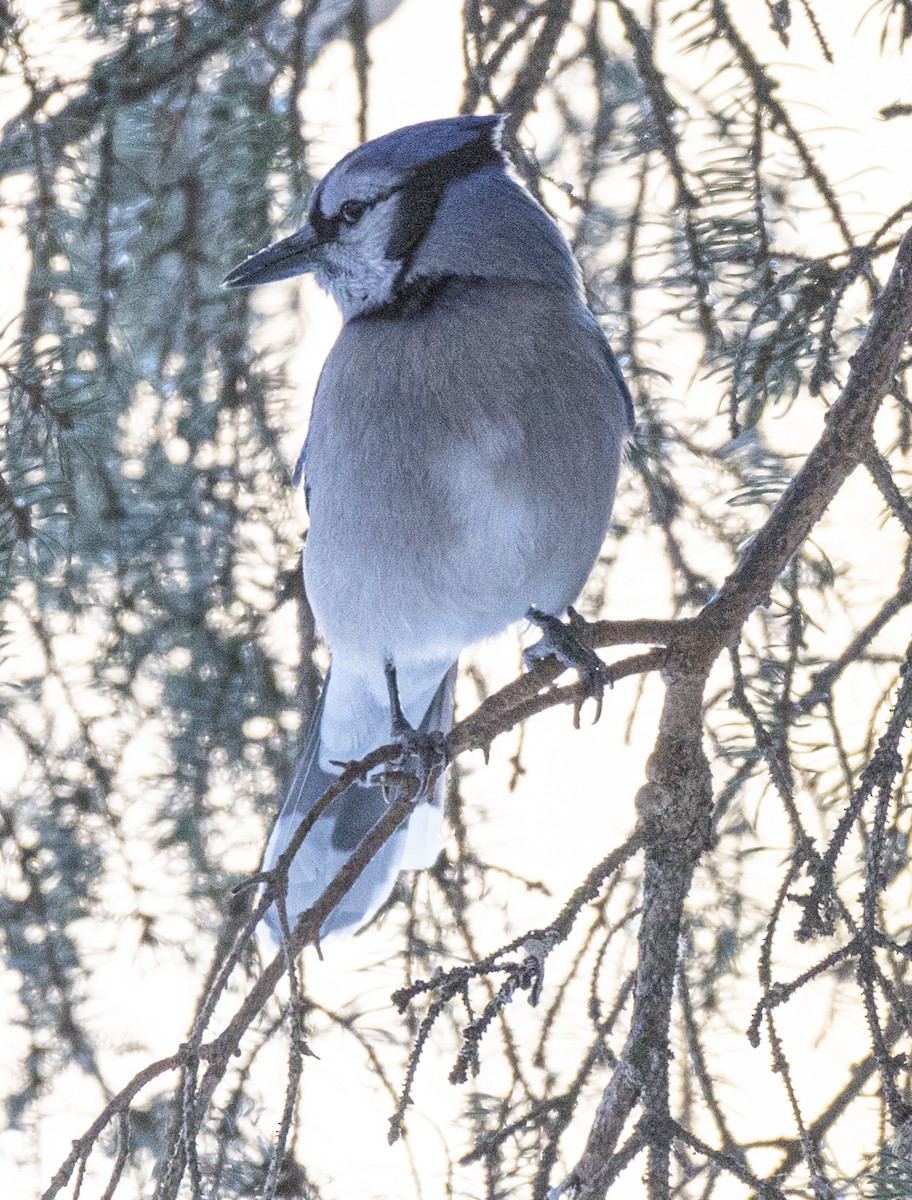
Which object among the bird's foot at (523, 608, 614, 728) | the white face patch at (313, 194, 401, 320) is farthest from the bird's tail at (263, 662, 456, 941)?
the white face patch at (313, 194, 401, 320)

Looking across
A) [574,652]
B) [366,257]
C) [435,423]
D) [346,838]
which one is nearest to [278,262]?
[366,257]

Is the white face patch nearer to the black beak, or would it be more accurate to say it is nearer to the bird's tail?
the black beak

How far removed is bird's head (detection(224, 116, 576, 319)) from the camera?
62.1 inches

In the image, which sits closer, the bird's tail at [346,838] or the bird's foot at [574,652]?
the bird's foot at [574,652]

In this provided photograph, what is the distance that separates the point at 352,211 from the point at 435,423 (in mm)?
339

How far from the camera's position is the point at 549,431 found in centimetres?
145

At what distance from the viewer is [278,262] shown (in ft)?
5.16

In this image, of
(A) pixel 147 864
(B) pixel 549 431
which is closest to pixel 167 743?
(A) pixel 147 864

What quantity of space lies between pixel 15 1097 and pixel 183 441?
0.82 metres

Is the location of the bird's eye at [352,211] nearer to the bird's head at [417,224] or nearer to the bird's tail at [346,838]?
the bird's head at [417,224]

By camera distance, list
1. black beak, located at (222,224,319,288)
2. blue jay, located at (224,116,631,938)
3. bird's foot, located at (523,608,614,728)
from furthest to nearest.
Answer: black beak, located at (222,224,319,288)
blue jay, located at (224,116,631,938)
bird's foot, located at (523,608,614,728)

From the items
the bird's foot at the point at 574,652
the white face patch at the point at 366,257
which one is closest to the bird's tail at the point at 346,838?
the bird's foot at the point at 574,652

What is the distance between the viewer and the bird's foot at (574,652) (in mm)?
1327

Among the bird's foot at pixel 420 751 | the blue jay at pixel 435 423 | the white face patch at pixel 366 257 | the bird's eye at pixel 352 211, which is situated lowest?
the bird's foot at pixel 420 751
